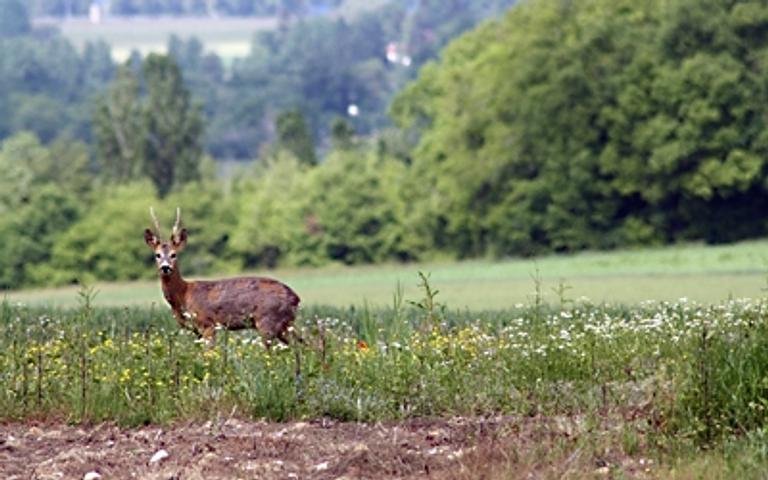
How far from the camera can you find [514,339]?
47.1 feet

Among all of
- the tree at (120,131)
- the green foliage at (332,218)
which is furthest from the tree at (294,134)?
the green foliage at (332,218)

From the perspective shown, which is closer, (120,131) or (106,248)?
(106,248)

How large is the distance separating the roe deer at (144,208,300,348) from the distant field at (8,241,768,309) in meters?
22.0

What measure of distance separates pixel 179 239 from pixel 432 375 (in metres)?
5.44

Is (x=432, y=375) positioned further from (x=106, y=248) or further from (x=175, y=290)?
(x=106, y=248)

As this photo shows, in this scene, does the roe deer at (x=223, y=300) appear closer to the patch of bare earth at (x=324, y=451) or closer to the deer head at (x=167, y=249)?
the deer head at (x=167, y=249)

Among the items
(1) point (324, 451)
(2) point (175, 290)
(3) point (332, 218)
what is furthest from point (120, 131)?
(1) point (324, 451)

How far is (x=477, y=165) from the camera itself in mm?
85375

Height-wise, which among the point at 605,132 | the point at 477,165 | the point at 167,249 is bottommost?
the point at 167,249

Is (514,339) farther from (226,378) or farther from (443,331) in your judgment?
(226,378)

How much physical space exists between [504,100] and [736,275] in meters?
34.6

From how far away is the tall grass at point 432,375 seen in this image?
11609mm

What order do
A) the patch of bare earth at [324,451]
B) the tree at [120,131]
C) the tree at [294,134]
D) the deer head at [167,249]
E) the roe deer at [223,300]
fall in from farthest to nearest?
the tree at [294,134] → the tree at [120,131] → the deer head at [167,249] → the roe deer at [223,300] → the patch of bare earth at [324,451]

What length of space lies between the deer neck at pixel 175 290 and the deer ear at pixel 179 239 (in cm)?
29
